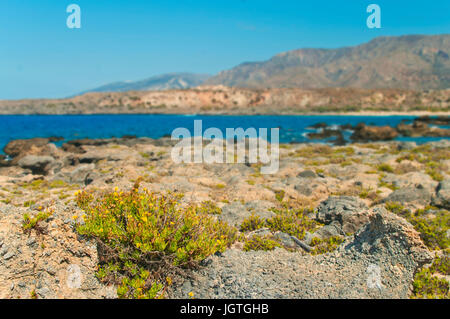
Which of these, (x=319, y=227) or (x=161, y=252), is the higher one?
(x=161, y=252)

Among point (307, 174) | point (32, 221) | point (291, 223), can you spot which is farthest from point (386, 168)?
point (32, 221)

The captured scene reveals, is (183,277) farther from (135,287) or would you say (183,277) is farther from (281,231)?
(281,231)

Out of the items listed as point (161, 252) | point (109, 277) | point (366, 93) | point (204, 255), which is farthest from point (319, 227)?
point (366, 93)

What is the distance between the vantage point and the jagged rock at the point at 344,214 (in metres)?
9.44

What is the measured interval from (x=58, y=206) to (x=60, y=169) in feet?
53.1

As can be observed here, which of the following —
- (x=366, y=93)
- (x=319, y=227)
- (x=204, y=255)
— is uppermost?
(x=366, y=93)

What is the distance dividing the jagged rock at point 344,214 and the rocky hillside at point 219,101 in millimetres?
142040

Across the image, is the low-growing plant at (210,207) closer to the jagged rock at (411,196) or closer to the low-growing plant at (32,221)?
the low-growing plant at (32,221)

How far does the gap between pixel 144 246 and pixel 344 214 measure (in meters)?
6.45

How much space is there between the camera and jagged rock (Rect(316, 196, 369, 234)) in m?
9.44

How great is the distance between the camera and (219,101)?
17362 cm
